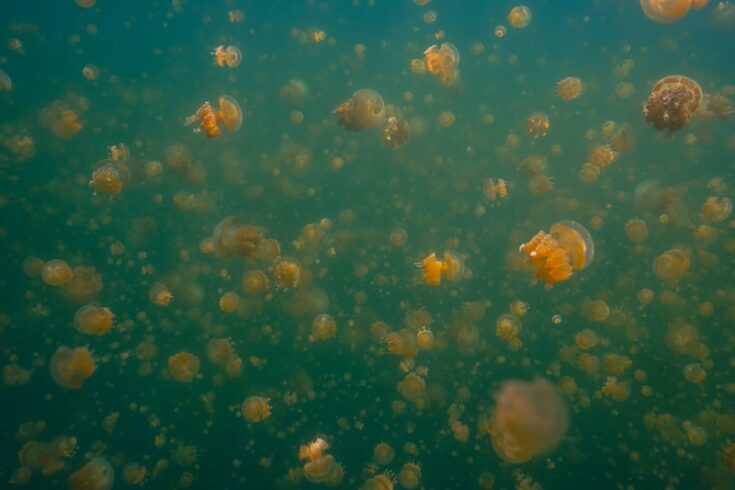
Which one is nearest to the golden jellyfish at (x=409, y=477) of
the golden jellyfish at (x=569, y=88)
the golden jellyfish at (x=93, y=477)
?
the golden jellyfish at (x=93, y=477)

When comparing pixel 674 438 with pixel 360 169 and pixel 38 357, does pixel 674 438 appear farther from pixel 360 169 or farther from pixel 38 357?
pixel 38 357

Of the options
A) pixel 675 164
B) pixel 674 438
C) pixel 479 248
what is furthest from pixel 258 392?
pixel 675 164

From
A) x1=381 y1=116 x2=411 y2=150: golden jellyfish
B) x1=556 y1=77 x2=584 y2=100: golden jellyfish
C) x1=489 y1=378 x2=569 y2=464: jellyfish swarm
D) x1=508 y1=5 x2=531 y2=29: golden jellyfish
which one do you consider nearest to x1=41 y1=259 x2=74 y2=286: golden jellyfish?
x1=381 y1=116 x2=411 y2=150: golden jellyfish

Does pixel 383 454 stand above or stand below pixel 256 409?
below

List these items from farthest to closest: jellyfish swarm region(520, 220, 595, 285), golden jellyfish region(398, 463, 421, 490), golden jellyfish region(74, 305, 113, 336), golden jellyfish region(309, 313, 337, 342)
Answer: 1. golden jellyfish region(309, 313, 337, 342)
2. golden jellyfish region(74, 305, 113, 336)
3. golden jellyfish region(398, 463, 421, 490)
4. jellyfish swarm region(520, 220, 595, 285)

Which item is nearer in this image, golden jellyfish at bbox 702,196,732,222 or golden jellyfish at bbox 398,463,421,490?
golden jellyfish at bbox 398,463,421,490

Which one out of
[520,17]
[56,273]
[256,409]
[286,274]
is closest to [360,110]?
[286,274]

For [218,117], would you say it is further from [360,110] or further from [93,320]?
[93,320]

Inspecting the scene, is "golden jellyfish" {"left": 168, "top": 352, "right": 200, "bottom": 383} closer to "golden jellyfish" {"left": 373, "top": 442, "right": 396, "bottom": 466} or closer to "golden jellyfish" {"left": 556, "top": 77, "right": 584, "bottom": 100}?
"golden jellyfish" {"left": 373, "top": 442, "right": 396, "bottom": 466}
